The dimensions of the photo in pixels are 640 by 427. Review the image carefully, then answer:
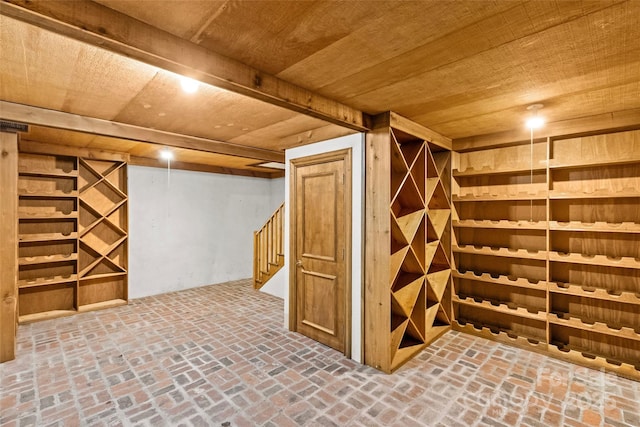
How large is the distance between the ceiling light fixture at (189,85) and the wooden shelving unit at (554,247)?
287 cm

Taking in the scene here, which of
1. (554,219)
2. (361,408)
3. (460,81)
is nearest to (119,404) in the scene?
(361,408)

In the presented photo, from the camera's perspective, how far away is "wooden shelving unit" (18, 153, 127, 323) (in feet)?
12.5

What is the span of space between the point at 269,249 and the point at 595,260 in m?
4.26

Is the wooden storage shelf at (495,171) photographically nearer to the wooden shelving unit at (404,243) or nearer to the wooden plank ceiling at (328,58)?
the wooden shelving unit at (404,243)

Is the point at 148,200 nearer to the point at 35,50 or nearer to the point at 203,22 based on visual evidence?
the point at 35,50

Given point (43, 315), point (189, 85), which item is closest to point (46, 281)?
point (43, 315)

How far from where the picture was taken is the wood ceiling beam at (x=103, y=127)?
7.68 ft

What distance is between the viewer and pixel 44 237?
151 inches

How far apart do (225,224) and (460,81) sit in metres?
5.19

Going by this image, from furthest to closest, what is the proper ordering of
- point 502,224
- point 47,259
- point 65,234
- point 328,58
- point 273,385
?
point 65,234
point 47,259
point 502,224
point 273,385
point 328,58

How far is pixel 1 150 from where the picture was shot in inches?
106

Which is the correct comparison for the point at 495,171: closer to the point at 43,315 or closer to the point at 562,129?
the point at 562,129

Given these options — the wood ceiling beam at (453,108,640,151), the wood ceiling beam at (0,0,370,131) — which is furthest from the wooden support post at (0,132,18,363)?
the wood ceiling beam at (453,108,640,151)

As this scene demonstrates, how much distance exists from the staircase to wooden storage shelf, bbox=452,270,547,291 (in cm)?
274
